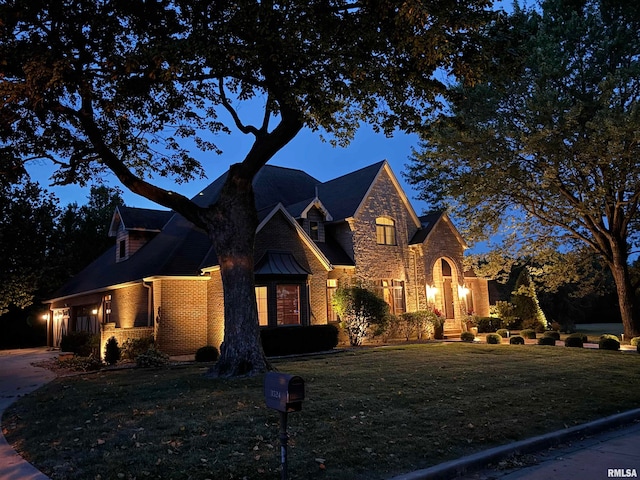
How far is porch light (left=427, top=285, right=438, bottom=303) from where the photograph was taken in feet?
87.8

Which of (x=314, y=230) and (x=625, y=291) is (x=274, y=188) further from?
(x=625, y=291)

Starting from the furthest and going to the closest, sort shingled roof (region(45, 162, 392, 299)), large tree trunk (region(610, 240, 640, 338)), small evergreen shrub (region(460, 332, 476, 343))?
small evergreen shrub (region(460, 332, 476, 343))
shingled roof (region(45, 162, 392, 299))
large tree trunk (region(610, 240, 640, 338))

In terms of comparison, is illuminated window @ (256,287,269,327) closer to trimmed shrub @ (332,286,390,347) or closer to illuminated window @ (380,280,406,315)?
trimmed shrub @ (332,286,390,347)

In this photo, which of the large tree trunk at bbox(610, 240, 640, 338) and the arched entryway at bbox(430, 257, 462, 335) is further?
the arched entryway at bbox(430, 257, 462, 335)

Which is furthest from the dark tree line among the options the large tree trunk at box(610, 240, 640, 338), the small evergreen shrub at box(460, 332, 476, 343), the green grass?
the large tree trunk at box(610, 240, 640, 338)

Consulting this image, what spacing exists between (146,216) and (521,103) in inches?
748

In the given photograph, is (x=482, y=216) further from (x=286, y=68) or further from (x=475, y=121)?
(x=286, y=68)

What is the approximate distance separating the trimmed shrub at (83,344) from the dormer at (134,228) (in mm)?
4440

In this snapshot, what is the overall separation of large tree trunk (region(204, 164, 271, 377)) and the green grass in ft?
2.87

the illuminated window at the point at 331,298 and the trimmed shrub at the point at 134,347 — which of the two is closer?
the trimmed shrub at the point at 134,347

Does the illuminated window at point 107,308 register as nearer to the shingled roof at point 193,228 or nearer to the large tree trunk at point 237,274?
the shingled roof at point 193,228

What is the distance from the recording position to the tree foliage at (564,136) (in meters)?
17.9

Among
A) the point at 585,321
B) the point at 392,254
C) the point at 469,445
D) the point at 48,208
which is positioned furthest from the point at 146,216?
the point at 585,321

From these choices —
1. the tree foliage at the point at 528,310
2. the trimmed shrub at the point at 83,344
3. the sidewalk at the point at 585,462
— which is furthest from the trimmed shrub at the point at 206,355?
the tree foliage at the point at 528,310
